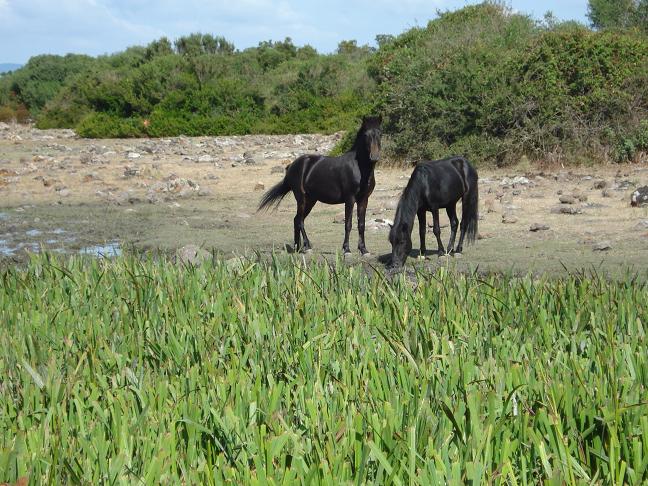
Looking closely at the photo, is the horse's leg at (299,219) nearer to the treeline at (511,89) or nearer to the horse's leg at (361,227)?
the horse's leg at (361,227)

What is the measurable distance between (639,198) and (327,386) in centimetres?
931

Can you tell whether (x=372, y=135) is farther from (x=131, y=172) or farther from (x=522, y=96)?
(x=131, y=172)

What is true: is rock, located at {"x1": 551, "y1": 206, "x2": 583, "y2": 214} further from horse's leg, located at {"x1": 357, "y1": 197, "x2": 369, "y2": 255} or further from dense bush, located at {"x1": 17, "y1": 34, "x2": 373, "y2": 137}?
dense bush, located at {"x1": 17, "y1": 34, "x2": 373, "y2": 137}

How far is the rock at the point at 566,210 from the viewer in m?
11.8

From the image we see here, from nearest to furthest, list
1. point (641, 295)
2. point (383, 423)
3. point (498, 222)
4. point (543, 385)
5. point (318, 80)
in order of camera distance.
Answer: point (383, 423)
point (543, 385)
point (641, 295)
point (498, 222)
point (318, 80)

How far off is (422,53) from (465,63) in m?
1.68

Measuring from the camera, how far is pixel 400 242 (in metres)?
8.65

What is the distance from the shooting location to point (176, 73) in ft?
111

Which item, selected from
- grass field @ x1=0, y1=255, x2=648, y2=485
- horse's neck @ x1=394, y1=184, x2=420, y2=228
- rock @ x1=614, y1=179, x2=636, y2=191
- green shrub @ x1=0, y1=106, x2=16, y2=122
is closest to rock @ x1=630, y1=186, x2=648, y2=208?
rock @ x1=614, y1=179, x2=636, y2=191

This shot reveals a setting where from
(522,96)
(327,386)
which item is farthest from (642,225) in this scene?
(327,386)

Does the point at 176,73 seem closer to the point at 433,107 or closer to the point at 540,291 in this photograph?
the point at 433,107

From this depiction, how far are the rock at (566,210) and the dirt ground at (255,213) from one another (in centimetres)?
2

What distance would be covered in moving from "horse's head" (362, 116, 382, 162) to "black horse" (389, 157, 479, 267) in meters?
0.46

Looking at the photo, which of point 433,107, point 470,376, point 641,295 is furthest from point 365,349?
point 433,107
